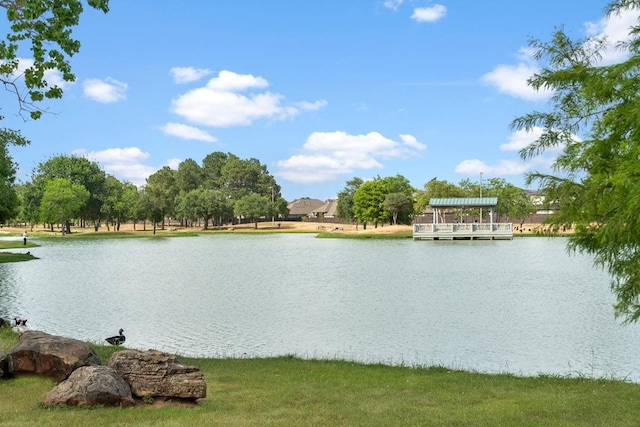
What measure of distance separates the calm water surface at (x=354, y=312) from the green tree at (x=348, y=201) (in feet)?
249

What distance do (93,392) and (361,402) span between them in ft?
11.6

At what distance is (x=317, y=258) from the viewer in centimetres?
4866

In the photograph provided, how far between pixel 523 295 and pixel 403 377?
16.4 metres

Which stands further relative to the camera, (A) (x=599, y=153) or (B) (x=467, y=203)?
(B) (x=467, y=203)

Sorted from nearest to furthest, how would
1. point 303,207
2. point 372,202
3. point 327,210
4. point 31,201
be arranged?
point 31,201, point 372,202, point 327,210, point 303,207

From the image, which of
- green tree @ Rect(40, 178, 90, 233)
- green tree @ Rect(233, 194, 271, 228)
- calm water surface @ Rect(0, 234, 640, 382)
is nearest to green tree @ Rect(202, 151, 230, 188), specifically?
green tree @ Rect(233, 194, 271, 228)

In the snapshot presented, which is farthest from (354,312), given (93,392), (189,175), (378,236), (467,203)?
(189,175)

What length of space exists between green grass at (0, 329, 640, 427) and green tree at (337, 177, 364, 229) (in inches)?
4111

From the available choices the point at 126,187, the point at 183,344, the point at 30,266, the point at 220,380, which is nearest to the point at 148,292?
the point at 183,344

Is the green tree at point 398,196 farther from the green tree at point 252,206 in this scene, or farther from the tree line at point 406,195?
the green tree at point 252,206

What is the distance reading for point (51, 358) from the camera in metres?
8.66

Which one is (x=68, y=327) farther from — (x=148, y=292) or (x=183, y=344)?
(x=148, y=292)

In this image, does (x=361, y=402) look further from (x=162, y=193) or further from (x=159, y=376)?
(x=162, y=193)

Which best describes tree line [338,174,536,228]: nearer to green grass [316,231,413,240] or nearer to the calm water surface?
green grass [316,231,413,240]
